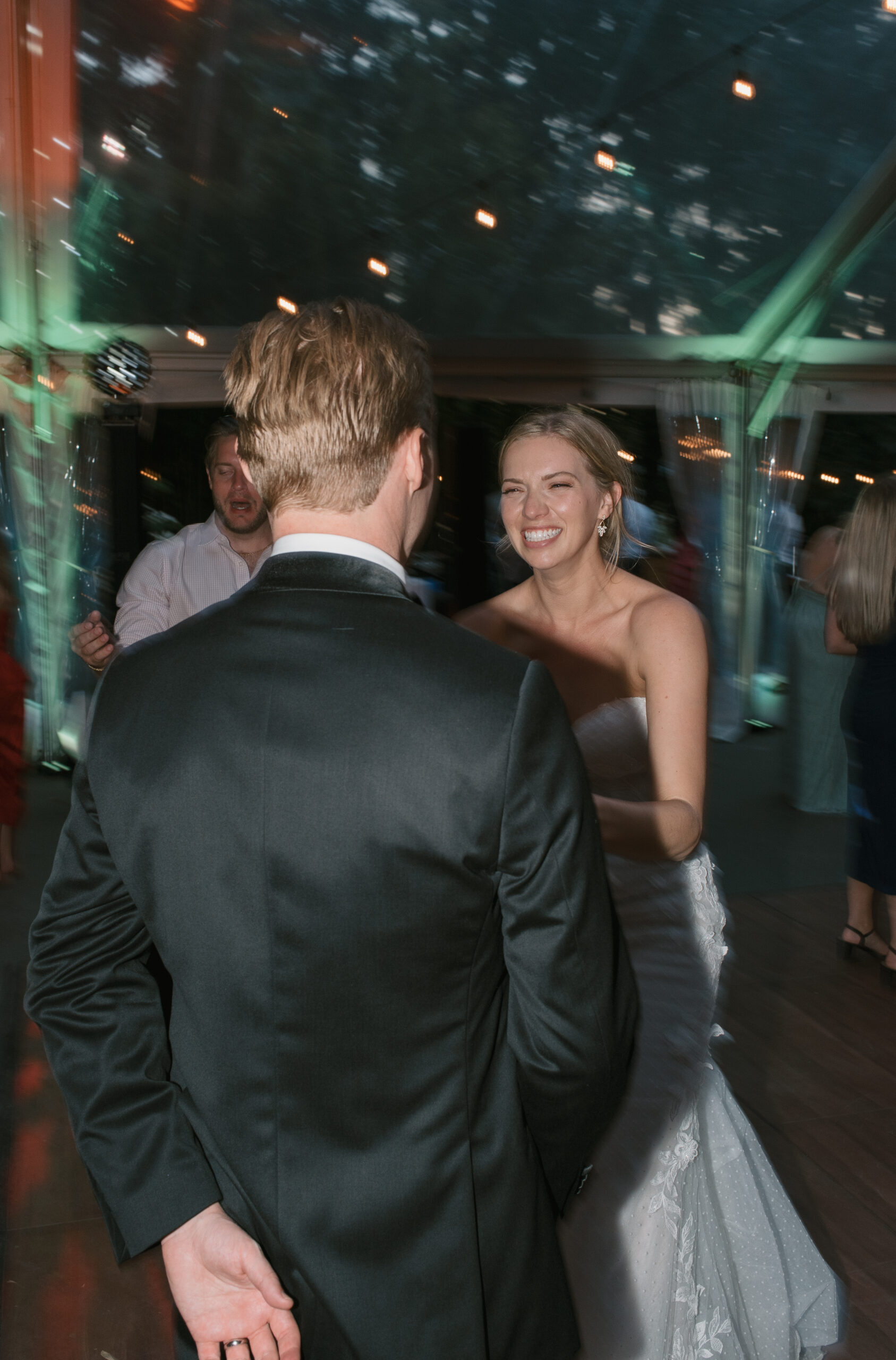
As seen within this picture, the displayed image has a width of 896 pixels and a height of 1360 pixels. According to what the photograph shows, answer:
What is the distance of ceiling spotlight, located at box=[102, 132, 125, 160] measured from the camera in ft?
19.1

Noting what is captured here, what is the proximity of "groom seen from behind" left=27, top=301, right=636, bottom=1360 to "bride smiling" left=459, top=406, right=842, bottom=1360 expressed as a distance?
64cm

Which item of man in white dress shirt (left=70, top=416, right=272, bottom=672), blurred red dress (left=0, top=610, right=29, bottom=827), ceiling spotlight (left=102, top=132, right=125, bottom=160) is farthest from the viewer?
ceiling spotlight (left=102, top=132, right=125, bottom=160)

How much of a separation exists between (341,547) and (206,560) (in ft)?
8.25

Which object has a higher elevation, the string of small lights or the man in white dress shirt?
the string of small lights

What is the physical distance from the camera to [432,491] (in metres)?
0.92

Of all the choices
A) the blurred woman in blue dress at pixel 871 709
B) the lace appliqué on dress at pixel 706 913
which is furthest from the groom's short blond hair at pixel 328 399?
the blurred woman in blue dress at pixel 871 709

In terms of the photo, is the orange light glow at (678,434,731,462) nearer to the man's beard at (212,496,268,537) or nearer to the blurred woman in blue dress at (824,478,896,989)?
the blurred woman in blue dress at (824,478,896,989)

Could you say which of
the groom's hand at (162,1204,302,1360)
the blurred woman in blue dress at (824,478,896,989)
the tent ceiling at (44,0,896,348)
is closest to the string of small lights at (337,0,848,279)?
the tent ceiling at (44,0,896,348)

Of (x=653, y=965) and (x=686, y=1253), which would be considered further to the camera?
(x=653, y=965)

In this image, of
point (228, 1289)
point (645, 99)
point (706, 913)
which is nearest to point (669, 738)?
point (706, 913)

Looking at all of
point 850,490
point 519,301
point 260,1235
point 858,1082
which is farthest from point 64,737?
point 850,490

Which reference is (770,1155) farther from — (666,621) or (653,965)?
(666,621)

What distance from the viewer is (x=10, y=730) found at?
4496 millimetres

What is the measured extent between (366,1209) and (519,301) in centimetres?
731
